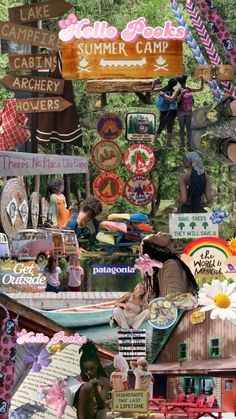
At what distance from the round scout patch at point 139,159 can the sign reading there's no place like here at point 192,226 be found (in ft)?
3.94

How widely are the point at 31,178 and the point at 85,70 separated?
3532 millimetres

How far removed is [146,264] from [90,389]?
3.00 meters

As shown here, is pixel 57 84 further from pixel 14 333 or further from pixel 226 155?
pixel 14 333

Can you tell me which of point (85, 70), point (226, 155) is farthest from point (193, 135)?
point (85, 70)

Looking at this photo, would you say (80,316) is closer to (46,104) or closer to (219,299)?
(219,299)

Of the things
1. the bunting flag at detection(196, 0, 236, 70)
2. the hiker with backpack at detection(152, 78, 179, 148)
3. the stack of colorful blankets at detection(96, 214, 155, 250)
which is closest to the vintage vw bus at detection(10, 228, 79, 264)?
the stack of colorful blankets at detection(96, 214, 155, 250)

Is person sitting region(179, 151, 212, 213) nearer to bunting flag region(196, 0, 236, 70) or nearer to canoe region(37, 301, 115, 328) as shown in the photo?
bunting flag region(196, 0, 236, 70)

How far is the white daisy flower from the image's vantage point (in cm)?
2178

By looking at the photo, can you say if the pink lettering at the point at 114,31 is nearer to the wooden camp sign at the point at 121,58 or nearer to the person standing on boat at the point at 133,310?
the wooden camp sign at the point at 121,58

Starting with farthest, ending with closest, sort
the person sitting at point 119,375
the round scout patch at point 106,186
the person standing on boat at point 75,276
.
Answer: the round scout patch at point 106,186
the person standing on boat at point 75,276
the person sitting at point 119,375

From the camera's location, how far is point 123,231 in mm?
23531

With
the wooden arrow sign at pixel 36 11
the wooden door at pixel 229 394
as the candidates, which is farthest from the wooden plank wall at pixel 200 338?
the wooden arrow sign at pixel 36 11

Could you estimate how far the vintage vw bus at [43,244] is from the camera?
23656 mm

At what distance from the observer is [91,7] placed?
92.7 feet
